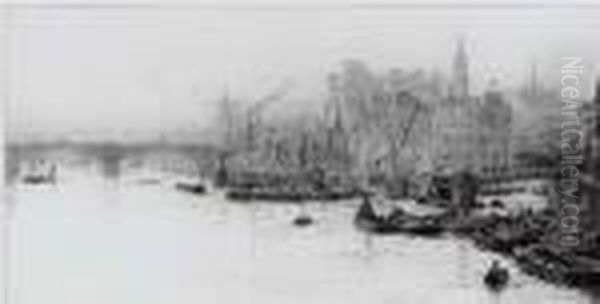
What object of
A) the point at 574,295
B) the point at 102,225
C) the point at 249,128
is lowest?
the point at 574,295

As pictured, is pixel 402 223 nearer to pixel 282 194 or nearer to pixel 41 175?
pixel 282 194

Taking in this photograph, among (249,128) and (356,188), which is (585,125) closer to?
(356,188)

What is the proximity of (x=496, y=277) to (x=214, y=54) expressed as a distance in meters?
0.93

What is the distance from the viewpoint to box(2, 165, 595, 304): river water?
185 cm

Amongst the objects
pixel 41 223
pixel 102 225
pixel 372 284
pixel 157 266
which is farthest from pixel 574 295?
pixel 41 223

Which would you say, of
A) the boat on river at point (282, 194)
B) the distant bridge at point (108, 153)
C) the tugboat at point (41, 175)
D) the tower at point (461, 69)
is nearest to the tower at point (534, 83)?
the tower at point (461, 69)

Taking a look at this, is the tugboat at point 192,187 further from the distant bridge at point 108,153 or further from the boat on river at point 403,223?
the boat on river at point 403,223

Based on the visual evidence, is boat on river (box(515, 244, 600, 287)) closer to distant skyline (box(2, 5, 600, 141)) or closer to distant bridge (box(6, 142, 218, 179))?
distant skyline (box(2, 5, 600, 141))

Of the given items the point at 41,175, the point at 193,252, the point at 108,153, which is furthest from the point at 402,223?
the point at 41,175

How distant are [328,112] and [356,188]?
21cm

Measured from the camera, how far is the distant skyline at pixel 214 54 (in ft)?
6.08

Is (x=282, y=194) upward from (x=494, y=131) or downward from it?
downward

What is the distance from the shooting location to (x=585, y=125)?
72.6 inches

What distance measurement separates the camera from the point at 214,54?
1883mm
